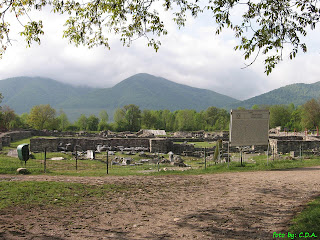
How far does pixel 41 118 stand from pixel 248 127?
7134cm

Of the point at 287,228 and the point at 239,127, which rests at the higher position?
the point at 239,127

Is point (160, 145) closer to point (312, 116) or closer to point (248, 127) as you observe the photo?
point (248, 127)

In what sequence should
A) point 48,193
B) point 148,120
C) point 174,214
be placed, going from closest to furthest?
1. point 174,214
2. point 48,193
3. point 148,120

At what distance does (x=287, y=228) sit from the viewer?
19.2 feet

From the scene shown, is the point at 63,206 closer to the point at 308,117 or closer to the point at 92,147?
the point at 92,147

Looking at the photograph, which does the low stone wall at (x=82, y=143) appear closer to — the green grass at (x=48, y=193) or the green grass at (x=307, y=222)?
the green grass at (x=48, y=193)

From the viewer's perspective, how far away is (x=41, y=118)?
250ft

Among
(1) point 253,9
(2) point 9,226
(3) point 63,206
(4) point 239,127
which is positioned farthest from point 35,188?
(4) point 239,127

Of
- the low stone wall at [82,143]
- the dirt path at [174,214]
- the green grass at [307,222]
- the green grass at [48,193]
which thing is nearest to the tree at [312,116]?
the low stone wall at [82,143]

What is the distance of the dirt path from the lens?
5.88 metres

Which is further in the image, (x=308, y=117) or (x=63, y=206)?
(x=308, y=117)

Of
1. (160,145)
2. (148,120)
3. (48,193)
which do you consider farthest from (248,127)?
(148,120)

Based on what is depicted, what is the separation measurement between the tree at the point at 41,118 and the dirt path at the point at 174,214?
238 ft

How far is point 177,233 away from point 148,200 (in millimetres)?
2910
